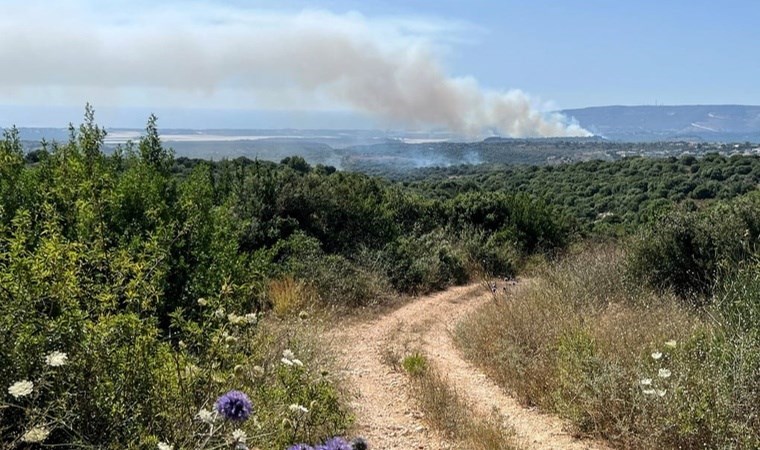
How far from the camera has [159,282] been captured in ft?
15.4

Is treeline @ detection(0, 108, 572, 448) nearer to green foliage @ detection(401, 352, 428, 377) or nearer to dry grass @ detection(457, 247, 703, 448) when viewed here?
green foliage @ detection(401, 352, 428, 377)

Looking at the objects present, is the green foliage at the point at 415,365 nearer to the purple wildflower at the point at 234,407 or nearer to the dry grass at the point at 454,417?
the dry grass at the point at 454,417

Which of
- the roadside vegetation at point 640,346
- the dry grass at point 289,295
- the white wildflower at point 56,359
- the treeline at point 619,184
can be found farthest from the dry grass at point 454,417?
the treeline at point 619,184

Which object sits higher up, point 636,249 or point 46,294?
point 46,294

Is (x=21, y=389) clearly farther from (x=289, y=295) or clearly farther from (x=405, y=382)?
(x=289, y=295)

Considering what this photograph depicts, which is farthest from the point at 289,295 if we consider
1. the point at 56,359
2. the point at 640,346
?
the point at 56,359

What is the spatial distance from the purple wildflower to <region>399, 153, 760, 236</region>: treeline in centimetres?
2342

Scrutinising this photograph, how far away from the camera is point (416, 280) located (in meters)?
12.1

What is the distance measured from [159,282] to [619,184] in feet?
119

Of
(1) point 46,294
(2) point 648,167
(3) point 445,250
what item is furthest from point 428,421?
(2) point 648,167

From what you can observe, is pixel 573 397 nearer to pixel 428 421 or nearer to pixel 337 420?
pixel 428 421

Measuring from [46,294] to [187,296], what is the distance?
235 centimetres

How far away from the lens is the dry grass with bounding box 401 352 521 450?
4.66m

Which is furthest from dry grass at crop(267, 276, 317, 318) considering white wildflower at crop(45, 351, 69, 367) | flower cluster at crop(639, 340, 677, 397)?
white wildflower at crop(45, 351, 69, 367)
